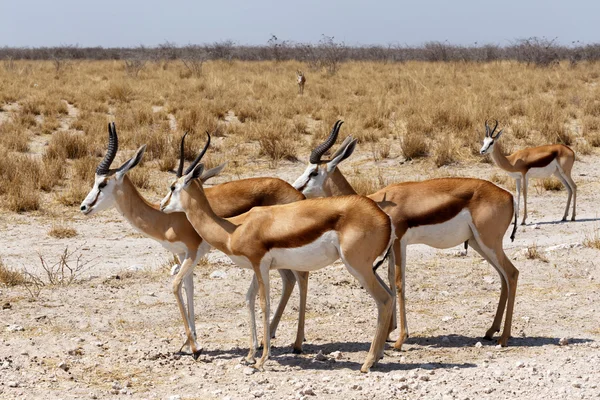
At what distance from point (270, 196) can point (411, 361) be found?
1.84 metres

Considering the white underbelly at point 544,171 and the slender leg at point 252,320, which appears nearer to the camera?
the slender leg at point 252,320

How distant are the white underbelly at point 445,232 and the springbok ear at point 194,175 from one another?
1.86 m

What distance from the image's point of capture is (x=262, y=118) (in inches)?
806

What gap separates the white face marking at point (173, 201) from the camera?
6672 mm

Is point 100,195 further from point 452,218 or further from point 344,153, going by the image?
point 452,218

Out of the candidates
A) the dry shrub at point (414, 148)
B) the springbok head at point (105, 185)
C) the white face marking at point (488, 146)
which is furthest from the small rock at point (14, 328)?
the dry shrub at point (414, 148)

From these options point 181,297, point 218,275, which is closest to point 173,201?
point 181,297

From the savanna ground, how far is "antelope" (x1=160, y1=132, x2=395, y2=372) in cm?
61

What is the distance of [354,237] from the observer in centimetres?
605

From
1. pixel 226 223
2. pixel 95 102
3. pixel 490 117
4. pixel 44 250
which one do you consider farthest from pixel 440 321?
pixel 95 102

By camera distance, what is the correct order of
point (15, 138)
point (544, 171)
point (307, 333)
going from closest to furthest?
1. point (307, 333)
2. point (544, 171)
3. point (15, 138)

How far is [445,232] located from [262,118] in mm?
13746

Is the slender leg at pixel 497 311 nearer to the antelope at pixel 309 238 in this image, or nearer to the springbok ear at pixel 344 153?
the antelope at pixel 309 238

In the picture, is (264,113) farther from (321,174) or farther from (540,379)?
(540,379)
